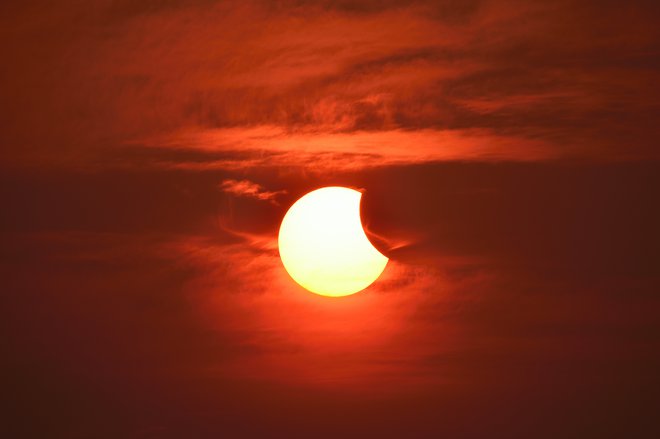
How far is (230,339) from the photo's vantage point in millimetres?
6074

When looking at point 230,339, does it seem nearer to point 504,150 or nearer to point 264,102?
point 264,102

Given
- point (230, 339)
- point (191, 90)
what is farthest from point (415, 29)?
point (230, 339)

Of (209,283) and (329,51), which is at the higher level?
(329,51)

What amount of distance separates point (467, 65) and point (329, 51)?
0.71m

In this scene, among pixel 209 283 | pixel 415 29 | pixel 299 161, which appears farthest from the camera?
pixel 209 283

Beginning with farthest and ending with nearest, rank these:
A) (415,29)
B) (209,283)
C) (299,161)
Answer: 1. (209,283)
2. (299,161)
3. (415,29)

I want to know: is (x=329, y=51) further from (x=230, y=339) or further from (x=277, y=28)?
(x=230, y=339)

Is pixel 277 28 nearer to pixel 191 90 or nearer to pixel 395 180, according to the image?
pixel 191 90

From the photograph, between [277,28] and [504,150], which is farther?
[504,150]

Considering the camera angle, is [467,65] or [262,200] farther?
[262,200]

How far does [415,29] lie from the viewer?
513 centimetres

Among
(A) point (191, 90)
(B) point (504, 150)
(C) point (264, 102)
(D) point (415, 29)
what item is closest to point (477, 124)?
(B) point (504, 150)

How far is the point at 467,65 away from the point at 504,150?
557mm

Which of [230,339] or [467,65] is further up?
[467,65]
